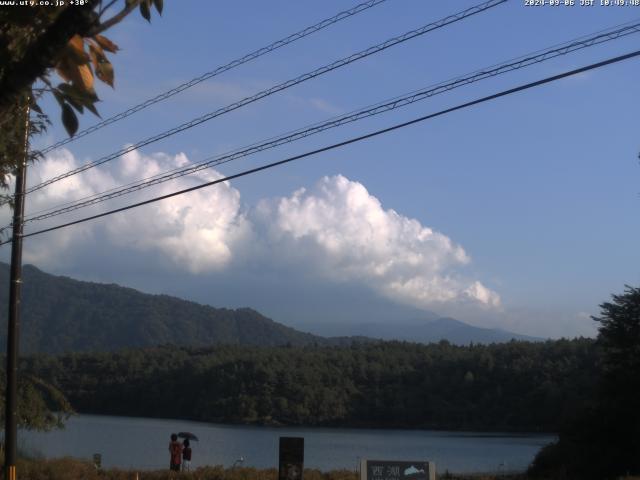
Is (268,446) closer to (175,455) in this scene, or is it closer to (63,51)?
(175,455)

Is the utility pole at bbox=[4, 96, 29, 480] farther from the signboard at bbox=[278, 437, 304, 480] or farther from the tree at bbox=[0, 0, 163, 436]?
the tree at bbox=[0, 0, 163, 436]

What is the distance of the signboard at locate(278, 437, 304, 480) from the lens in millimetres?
17016

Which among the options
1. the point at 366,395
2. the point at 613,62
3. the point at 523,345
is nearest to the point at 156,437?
the point at 366,395

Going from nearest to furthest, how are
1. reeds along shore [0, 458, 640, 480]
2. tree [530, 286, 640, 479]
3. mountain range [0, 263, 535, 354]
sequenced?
reeds along shore [0, 458, 640, 480] < tree [530, 286, 640, 479] < mountain range [0, 263, 535, 354]

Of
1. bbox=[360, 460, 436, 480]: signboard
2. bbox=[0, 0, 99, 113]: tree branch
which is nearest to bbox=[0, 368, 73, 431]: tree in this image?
bbox=[360, 460, 436, 480]: signboard

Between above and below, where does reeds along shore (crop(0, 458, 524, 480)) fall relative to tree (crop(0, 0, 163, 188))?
below

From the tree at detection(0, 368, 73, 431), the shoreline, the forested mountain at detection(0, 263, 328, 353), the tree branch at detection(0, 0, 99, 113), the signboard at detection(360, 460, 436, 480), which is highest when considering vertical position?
the forested mountain at detection(0, 263, 328, 353)

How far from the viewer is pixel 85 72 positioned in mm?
4520

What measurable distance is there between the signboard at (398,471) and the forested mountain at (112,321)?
139m

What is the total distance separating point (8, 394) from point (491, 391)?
1740 inches

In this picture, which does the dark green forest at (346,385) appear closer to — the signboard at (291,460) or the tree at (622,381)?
the tree at (622,381)

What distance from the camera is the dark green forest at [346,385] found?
57250 mm

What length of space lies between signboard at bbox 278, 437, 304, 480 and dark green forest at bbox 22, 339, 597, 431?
122 ft

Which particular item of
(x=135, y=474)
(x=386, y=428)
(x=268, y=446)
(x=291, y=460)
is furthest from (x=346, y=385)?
(x=291, y=460)
